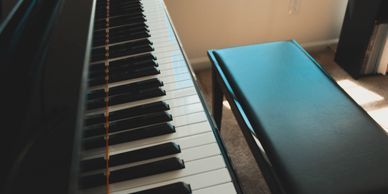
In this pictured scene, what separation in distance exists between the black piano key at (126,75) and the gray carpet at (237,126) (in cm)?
69

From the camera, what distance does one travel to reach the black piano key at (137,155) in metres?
0.68

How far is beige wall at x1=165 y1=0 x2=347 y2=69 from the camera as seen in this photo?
2.11 meters

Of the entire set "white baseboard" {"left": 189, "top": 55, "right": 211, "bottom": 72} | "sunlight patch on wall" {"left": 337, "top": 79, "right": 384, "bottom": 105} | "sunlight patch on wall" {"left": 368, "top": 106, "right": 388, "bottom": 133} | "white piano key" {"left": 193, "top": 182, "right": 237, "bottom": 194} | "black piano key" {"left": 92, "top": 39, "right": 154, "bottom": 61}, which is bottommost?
"sunlight patch on wall" {"left": 368, "top": 106, "right": 388, "bottom": 133}

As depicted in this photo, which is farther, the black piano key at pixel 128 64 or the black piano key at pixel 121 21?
the black piano key at pixel 121 21

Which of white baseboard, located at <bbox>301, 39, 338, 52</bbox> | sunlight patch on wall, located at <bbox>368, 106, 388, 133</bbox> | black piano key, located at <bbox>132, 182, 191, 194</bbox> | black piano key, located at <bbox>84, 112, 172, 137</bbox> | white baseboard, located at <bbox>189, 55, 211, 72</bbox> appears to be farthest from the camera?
white baseboard, located at <bbox>301, 39, 338, 52</bbox>

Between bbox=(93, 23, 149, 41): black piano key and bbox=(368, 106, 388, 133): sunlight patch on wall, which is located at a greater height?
bbox=(93, 23, 149, 41): black piano key

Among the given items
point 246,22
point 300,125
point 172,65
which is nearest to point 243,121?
point 300,125

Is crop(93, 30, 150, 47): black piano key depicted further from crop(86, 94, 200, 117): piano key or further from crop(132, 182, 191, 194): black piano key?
crop(132, 182, 191, 194): black piano key

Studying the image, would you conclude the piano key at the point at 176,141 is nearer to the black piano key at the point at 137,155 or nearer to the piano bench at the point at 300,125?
the black piano key at the point at 137,155

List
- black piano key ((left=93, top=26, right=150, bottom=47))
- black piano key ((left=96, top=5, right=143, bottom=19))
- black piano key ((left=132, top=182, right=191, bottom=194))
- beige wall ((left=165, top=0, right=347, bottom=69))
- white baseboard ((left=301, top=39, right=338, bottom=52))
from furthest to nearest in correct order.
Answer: white baseboard ((left=301, top=39, right=338, bottom=52)) → beige wall ((left=165, top=0, right=347, bottom=69)) → black piano key ((left=96, top=5, right=143, bottom=19)) → black piano key ((left=93, top=26, right=150, bottom=47)) → black piano key ((left=132, top=182, right=191, bottom=194))

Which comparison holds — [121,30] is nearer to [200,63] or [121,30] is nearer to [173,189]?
[173,189]

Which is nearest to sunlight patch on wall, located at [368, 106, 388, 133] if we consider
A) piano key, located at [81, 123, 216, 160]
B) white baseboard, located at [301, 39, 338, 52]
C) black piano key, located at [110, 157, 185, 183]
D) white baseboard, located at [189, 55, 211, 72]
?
white baseboard, located at [301, 39, 338, 52]

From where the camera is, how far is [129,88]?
904mm

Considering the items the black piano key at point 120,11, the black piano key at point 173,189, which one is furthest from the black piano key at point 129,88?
the black piano key at point 120,11
